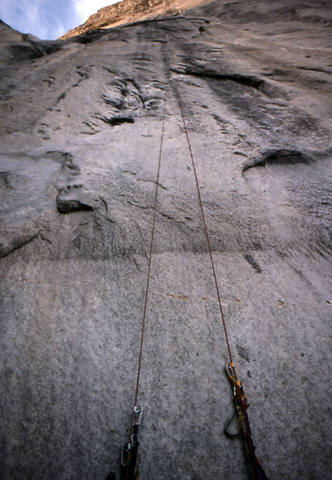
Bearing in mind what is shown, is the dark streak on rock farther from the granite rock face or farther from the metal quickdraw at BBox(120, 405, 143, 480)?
the metal quickdraw at BBox(120, 405, 143, 480)

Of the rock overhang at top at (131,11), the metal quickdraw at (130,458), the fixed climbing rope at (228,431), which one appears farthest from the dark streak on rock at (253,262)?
the rock overhang at top at (131,11)

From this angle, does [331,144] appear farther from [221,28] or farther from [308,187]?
[221,28]

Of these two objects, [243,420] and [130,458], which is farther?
[243,420]

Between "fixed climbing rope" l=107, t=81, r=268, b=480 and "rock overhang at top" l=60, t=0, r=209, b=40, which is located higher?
"rock overhang at top" l=60, t=0, r=209, b=40

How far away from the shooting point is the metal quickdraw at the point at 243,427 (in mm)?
1655

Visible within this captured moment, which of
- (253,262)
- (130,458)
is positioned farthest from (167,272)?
(130,458)

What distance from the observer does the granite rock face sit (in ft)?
6.09

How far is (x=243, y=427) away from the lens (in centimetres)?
184

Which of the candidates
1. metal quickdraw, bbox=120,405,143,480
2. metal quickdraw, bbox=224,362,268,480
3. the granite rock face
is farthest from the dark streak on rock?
metal quickdraw, bbox=120,405,143,480

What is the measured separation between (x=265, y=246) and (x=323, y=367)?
1.48 metres

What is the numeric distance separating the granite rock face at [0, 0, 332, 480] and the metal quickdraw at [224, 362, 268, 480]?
7 centimetres

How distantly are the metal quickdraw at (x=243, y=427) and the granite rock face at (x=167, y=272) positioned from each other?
0.23 feet

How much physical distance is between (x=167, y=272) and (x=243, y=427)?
5.32 ft

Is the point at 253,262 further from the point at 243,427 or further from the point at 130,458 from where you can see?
the point at 130,458
